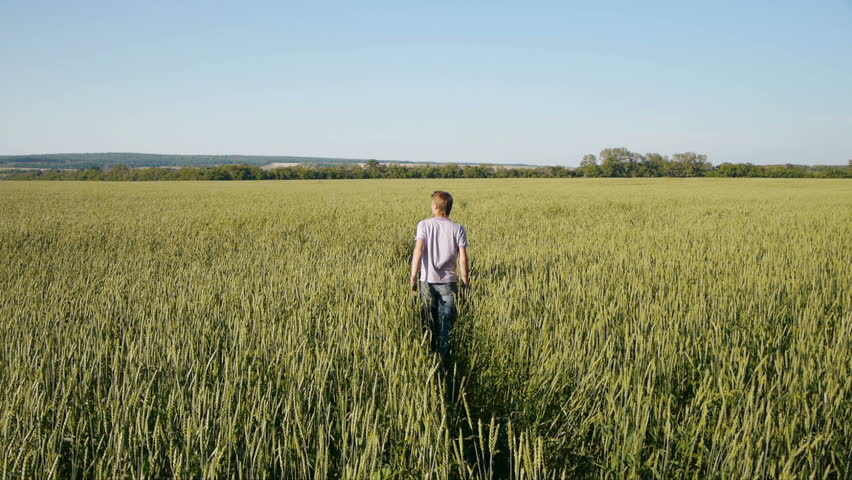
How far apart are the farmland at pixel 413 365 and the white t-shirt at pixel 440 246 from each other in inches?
15.3

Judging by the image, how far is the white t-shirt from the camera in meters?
4.14

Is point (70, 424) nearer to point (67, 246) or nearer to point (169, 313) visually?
point (169, 313)

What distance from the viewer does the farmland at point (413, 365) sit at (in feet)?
6.41

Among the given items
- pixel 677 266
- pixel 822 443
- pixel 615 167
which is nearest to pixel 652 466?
pixel 822 443

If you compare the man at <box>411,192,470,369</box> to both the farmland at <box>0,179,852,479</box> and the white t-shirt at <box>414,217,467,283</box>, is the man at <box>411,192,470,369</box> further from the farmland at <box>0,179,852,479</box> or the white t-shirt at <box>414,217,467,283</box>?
the farmland at <box>0,179,852,479</box>

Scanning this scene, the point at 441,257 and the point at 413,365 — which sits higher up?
the point at 441,257

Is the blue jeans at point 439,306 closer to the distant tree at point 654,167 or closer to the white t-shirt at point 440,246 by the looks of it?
the white t-shirt at point 440,246

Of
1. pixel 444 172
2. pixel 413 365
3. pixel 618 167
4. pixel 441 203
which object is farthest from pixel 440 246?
pixel 618 167

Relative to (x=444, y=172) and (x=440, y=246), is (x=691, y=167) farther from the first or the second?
(x=440, y=246)

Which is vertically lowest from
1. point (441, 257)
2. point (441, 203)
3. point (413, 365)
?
point (413, 365)

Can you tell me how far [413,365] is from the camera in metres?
2.94

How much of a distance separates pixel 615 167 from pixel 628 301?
71.5 metres

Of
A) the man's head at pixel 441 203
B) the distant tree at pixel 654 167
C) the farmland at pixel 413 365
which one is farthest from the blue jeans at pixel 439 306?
the distant tree at pixel 654 167

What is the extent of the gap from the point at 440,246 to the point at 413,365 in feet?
4.62
